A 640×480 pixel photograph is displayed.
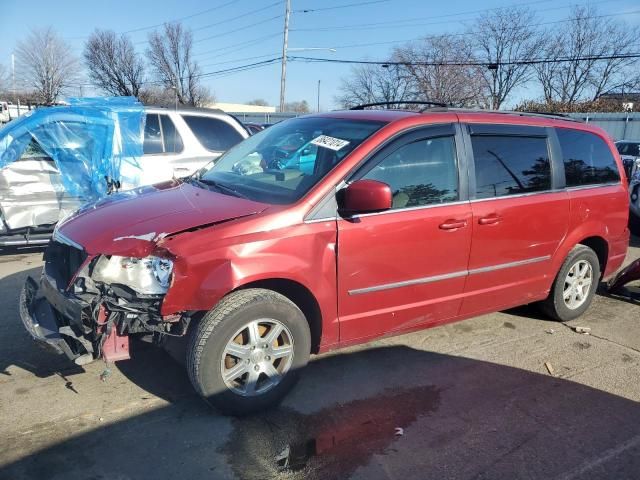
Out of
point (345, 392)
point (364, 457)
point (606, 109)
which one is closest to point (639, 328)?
point (345, 392)

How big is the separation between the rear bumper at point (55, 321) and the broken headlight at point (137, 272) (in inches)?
8.3

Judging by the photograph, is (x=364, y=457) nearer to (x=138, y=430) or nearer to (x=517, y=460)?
(x=517, y=460)

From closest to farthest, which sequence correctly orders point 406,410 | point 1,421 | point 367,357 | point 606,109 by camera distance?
1. point 1,421
2. point 406,410
3. point 367,357
4. point 606,109

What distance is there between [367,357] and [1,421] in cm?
248

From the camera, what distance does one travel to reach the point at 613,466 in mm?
2883

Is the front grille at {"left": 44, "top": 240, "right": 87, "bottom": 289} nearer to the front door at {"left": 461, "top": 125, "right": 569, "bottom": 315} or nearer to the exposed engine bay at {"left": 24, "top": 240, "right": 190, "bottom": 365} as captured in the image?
the exposed engine bay at {"left": 24, "top": 240, "right": 190, "bottom": 365}

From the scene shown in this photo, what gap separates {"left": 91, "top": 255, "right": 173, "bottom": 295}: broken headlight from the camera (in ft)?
9.59

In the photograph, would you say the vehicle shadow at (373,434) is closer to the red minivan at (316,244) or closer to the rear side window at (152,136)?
the red minivan at (316,244)

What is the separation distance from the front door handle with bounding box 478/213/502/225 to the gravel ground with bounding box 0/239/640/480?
43.4 inches

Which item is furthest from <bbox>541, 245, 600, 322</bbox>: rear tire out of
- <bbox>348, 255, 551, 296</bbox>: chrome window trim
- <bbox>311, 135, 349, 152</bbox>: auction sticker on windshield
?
<bbox>311, 135, 349, 152</bbox>: auction sticker on windshield

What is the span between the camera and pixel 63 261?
3.37 meters

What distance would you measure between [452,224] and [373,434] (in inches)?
61.8

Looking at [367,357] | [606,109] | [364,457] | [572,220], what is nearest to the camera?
[364,457]

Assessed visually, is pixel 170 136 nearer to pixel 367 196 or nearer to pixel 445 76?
pixel 367 196
